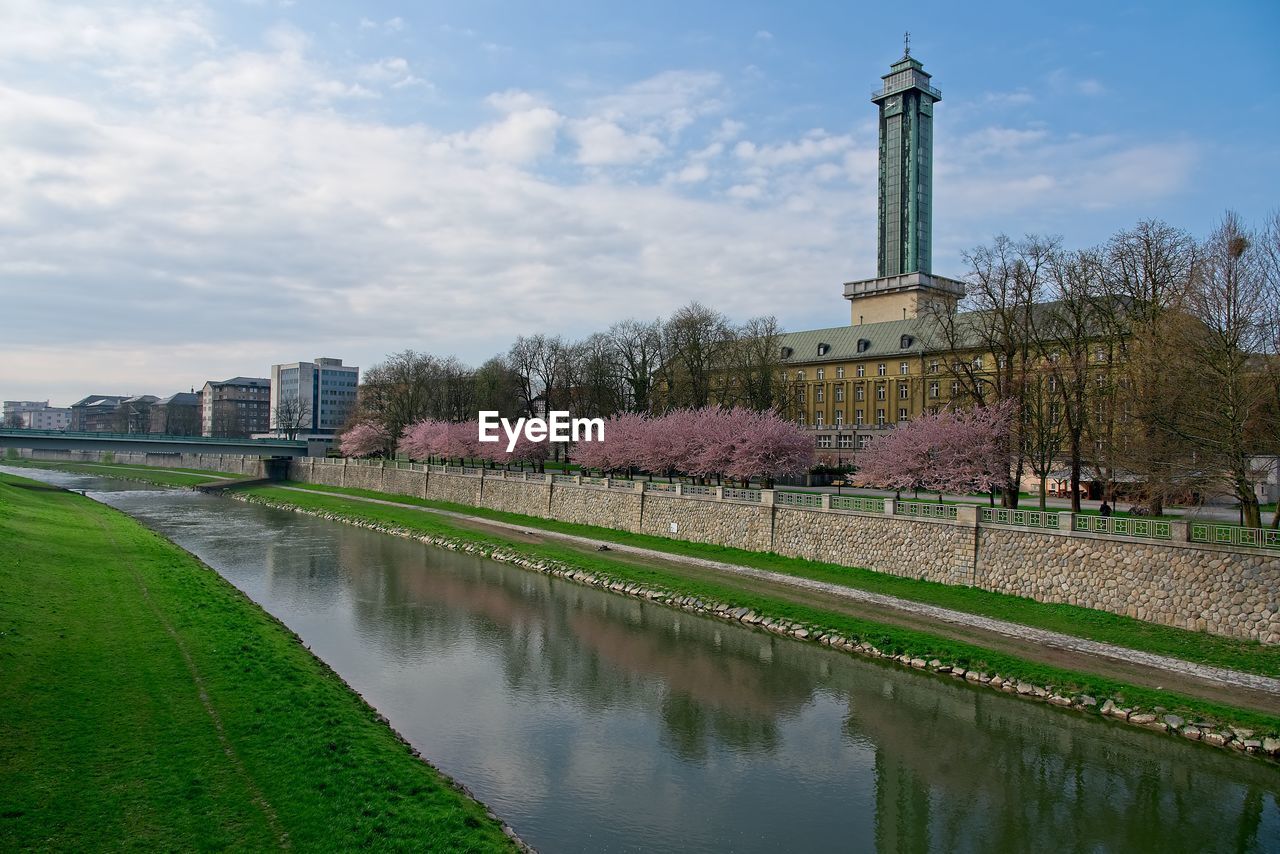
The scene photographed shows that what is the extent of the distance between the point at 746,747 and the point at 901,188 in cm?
9318

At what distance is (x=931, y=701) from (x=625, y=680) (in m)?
8.16

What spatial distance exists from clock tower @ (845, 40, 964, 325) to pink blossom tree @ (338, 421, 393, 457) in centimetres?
5804

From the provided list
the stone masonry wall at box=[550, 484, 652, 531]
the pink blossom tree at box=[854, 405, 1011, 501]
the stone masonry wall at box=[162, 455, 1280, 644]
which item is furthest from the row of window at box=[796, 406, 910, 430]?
the pink blossom tree at box=[854, 405, 1011, 501]

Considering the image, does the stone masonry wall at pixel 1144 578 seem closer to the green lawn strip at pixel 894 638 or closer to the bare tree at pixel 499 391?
the green lawn strip at pixel 894 638

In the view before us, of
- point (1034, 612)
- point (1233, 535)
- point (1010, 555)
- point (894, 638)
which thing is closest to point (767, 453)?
point (1010, 555)

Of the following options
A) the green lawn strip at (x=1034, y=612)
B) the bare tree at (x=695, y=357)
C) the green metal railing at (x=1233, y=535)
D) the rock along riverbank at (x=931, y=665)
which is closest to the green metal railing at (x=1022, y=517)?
the green lawn strip at (x=1034, y=612)

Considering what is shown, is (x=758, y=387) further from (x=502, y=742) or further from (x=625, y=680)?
(x=502, y=742)

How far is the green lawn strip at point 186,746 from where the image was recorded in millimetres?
11984

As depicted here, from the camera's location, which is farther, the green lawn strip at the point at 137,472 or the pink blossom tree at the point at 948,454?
the green lawn strip at the point at 137,472

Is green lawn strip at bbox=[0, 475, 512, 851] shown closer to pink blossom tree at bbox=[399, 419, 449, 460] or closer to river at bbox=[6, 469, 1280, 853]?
river at bbox=[6, 469, 1280, 853]

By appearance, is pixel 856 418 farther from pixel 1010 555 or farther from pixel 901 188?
pixel 1010 555

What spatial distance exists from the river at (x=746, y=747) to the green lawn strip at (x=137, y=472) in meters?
79.2

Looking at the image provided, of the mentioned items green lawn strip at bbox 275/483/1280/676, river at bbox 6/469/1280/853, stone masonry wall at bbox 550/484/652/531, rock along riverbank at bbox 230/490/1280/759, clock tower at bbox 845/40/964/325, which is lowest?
river at bbox 6/469/1280/853

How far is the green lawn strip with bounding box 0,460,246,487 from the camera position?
Result: 9944 cm
